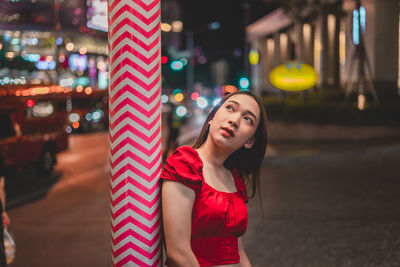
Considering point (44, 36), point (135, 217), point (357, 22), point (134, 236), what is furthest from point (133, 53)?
point (44, 36)

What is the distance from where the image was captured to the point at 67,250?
738 cm

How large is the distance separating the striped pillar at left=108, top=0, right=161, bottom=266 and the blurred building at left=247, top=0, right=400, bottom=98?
63.0 feet

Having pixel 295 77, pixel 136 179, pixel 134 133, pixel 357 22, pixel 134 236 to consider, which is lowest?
pixel 134 236

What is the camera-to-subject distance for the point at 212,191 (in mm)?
2725

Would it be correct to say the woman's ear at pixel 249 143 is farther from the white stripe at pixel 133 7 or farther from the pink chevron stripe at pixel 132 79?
the white stripe at pixel 133 7

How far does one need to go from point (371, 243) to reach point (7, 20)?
1324 cm

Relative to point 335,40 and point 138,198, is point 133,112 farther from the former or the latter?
point 335,40

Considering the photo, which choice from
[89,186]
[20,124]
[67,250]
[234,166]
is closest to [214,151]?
Result: [234,166]

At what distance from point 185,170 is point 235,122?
420mm

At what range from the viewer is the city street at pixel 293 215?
6715mm

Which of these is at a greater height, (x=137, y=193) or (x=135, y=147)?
(x=135, y=147)

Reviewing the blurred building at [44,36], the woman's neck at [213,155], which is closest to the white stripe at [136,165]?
the woman's neck at [213,155]

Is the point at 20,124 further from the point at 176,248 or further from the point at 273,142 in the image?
the point at 176,248

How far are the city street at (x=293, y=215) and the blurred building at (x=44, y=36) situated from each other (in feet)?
10.2
